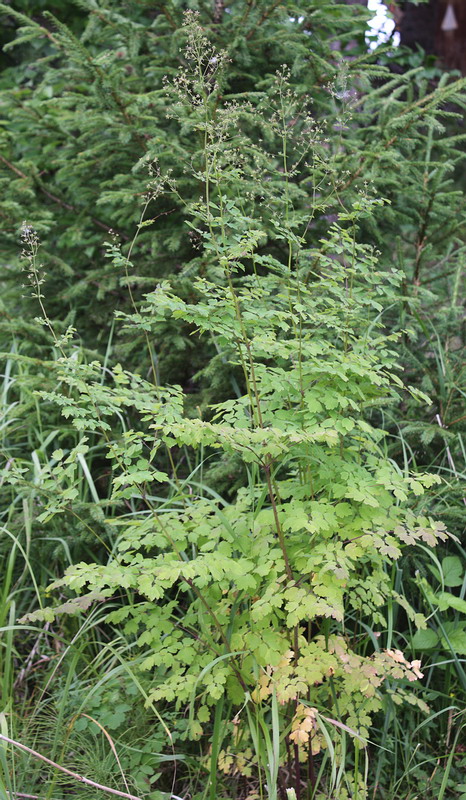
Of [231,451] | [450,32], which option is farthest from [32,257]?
[450,32]

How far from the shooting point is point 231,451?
1.77m

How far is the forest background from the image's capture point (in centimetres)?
170

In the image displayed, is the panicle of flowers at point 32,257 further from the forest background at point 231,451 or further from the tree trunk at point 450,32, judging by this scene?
the tree trunk at point 450,32

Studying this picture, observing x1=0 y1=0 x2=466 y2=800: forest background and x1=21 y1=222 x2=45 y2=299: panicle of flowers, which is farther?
x1=21 y1=222 x2=45 y2=299: panicle of flowers

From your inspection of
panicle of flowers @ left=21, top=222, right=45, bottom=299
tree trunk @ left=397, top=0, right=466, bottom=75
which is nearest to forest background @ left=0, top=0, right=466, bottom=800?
panicle of flowers @ left=21, top=222, right=45, bottom=299

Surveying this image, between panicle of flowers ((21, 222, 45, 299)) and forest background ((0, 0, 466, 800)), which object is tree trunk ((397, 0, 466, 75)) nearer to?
forest background ((0, 0, 466, 800))

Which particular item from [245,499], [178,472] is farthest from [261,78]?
[245,499]

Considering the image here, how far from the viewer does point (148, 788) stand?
188cm

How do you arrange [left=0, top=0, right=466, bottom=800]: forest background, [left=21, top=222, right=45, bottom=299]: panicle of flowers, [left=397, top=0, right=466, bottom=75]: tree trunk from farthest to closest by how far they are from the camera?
[left=397, top=0, right=466, bottom=75]: tree trunk, [left=21, top=222, right=45, bottom=299]: panicle of flowers, [left=0, top=0, right=466, bottom=800]: forest background

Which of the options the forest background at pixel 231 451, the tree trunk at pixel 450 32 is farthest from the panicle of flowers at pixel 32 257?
the tree trunk at pixel 450 32

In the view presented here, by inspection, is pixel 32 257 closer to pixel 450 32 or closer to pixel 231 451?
pixel 231 451

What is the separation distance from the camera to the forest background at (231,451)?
1703 mm

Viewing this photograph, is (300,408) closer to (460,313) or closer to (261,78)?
(460,313)

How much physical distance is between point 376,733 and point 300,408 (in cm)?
120
